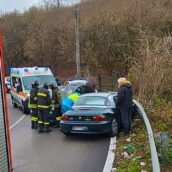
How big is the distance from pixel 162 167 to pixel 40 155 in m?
3.61

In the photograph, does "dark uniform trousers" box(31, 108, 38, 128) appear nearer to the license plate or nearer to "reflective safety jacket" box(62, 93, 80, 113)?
"reflective safety jacket" box(62, 93, 80, 113)

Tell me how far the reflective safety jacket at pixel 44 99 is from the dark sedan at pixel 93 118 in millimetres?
1293

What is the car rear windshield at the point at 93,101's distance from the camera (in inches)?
526

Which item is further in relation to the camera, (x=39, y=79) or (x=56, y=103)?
(x=39, y=79)

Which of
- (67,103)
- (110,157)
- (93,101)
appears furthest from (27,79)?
(110,157)

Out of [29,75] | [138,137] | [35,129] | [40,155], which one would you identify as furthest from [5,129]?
[29,75]

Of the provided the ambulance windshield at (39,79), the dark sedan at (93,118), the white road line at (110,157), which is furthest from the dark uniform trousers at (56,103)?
the ambulance windshield at (39,79)

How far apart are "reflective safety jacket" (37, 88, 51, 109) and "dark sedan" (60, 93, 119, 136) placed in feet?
4.24

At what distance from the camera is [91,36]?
38.6 meters

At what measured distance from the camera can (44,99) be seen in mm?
14320

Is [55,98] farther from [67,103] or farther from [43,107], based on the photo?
[43,107]

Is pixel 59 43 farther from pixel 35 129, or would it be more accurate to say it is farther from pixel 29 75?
pixel 35 129

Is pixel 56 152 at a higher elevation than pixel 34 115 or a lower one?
lower

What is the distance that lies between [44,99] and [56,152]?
3656 mm
